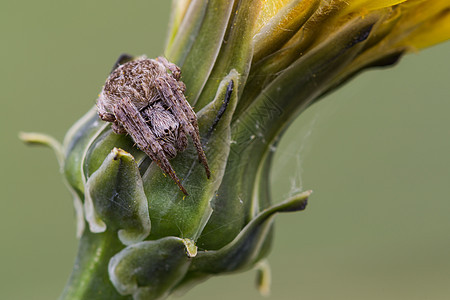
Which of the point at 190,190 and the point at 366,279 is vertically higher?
the point at 190,190

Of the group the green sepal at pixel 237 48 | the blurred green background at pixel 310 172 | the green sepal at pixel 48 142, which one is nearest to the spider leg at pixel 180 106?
the green sepal at pixel 237 48

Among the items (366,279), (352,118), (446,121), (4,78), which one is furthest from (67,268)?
(446,121)

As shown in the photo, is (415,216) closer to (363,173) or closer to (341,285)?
(363,173)

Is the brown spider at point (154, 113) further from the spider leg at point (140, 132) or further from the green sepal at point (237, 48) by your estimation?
the green sepal at point (237, 48)

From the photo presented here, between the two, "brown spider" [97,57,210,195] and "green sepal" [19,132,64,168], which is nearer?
"brown spider" [97,57,210,195]

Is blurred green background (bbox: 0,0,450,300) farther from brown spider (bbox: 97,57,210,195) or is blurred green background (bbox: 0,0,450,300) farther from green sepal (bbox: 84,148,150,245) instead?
brown spider (bbox: 97,57,210,195)

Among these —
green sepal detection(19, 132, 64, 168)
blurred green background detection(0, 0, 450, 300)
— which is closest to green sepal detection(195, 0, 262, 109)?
green sepal detection(19, 132, 64, 168)

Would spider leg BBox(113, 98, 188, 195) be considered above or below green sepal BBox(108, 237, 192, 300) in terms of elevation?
above
